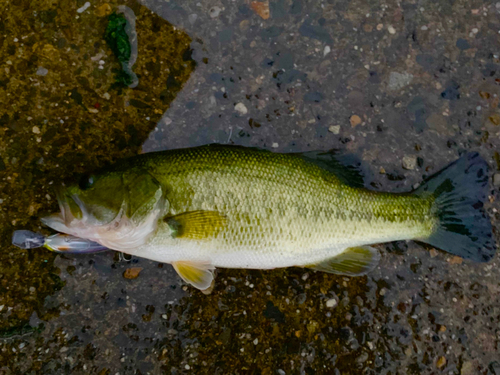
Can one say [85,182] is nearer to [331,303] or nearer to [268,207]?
[268,207]

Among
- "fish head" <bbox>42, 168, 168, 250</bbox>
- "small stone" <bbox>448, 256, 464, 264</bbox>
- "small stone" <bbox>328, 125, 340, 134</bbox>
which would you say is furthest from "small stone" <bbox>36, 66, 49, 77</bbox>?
"small stone" <bbox>448, 256, 464, 264</bbox>

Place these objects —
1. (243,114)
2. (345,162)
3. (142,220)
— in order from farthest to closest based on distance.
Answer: (243,114) → (345,162) → (142,220)

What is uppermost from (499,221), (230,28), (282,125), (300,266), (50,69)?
(230,28)

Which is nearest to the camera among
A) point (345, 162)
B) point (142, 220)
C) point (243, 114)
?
point (142, 220)

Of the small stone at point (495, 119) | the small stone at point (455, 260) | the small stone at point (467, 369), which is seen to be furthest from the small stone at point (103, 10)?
the small stone at point (467, 369)

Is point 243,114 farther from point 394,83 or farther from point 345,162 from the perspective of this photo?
point 394,83

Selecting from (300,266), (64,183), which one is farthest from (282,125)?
(64,183)

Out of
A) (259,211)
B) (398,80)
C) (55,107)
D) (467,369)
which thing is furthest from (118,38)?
(467,369)
